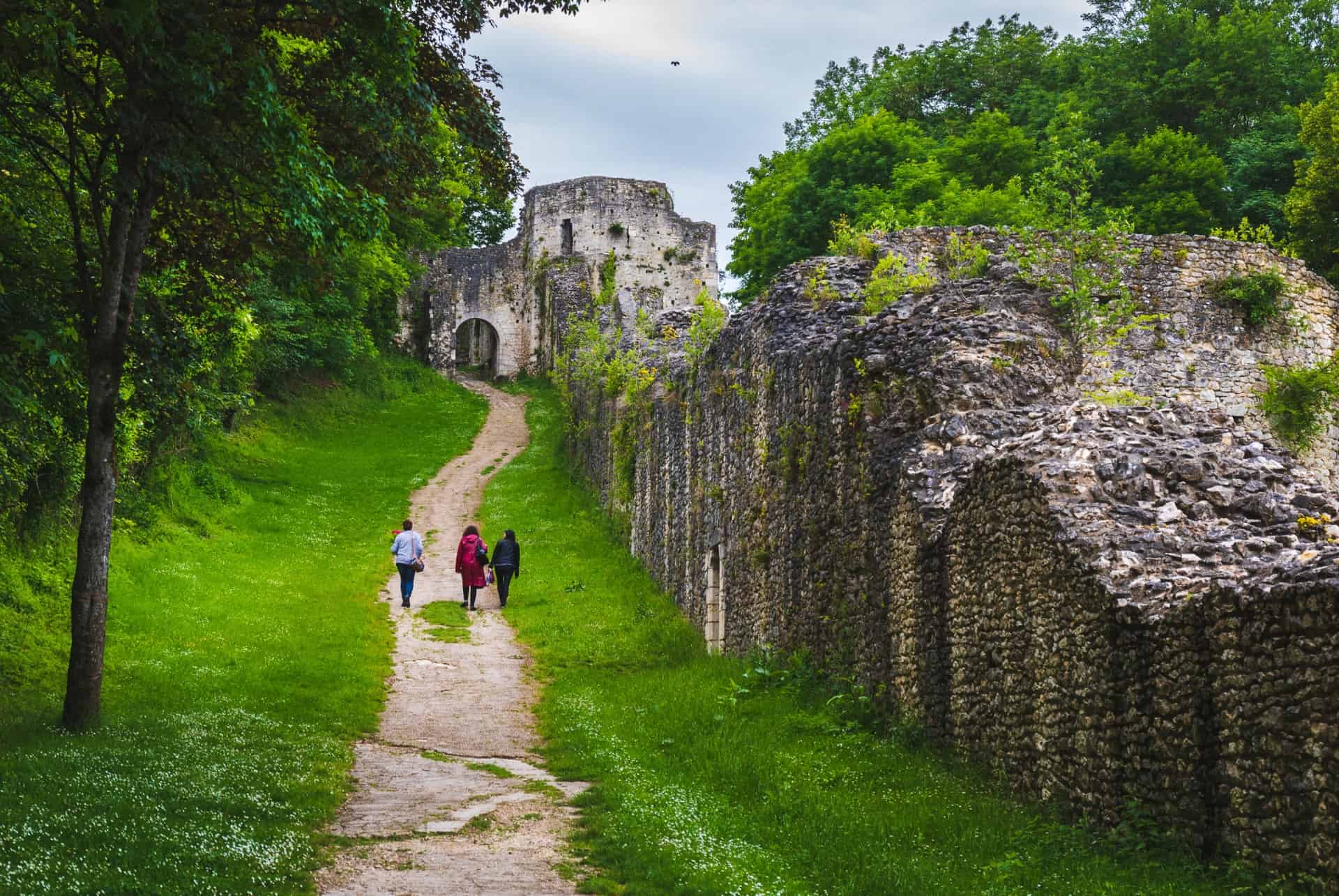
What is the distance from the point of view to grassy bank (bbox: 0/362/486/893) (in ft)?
22.3

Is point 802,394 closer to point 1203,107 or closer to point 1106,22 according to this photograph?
point 1203,107

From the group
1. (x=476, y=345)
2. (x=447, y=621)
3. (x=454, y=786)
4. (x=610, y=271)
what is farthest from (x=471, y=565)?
(x=476, y=345)

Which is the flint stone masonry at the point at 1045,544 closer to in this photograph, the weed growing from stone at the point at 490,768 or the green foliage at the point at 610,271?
the weed growing from stone at the point at 490,768

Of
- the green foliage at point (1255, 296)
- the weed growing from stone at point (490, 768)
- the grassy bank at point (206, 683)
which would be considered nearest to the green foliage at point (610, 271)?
the grassy bank at point (206, 683)

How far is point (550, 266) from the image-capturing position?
51.2 meters

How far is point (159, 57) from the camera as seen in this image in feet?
29.1

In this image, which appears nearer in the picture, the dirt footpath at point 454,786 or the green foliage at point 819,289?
the dirt footpath at point 454,786

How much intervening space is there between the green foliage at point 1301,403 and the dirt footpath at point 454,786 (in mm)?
11428

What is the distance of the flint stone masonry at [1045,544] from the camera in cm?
595

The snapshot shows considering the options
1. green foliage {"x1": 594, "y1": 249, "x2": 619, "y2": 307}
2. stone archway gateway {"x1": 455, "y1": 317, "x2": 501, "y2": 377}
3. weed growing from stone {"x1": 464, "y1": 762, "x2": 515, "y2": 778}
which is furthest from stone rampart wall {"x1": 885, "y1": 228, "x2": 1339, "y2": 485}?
stone archway gateway {"x1": 455, "y1": 317, "x2": 501, "y2": 377}

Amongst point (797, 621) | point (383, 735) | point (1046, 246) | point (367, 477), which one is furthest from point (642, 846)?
point (367, 477)

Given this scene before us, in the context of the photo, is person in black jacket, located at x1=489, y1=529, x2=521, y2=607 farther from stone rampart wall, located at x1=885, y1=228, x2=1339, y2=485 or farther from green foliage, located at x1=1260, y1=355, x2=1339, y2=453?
green foliage, located at x1=1260, y1=355, x2=1339, y2=453

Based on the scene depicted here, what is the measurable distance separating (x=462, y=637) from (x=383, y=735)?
17.9 ft

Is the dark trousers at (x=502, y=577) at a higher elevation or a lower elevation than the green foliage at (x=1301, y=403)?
lower
